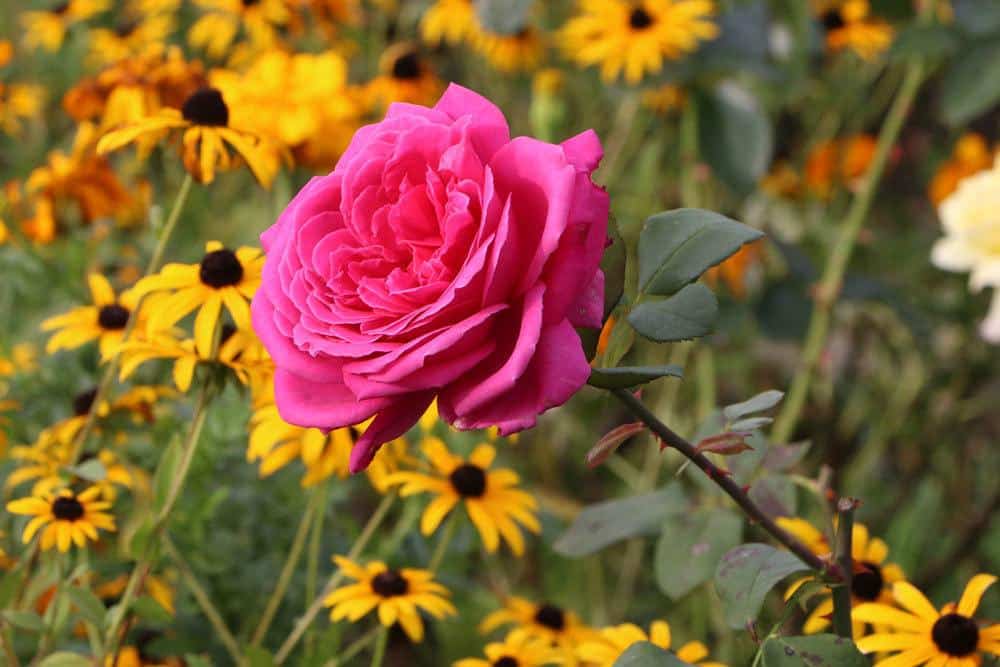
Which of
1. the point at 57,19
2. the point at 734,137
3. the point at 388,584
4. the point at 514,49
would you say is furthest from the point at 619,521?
the point at 57,19

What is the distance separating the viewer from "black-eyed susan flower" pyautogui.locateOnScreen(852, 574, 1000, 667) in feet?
2.09

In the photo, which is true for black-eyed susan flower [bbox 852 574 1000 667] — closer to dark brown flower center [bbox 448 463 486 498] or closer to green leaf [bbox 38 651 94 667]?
dark brown flower center [bbox 448 463 486 498]

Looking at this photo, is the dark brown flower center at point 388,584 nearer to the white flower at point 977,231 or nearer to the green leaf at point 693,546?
the green leaf at point 693,546

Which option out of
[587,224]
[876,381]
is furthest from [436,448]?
[876,381]

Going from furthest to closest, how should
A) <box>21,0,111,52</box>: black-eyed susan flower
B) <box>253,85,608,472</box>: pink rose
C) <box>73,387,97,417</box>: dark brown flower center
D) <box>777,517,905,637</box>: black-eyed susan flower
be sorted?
1. <box>21,0,111,52</box>: black-eyed susan flower
2. <box>73,387,97,417</box>: dark brown flower center
3. <box>777,517,905,637</box>: black-eyed susan flower
4. <box>253,85,608,472</box>: pink rose

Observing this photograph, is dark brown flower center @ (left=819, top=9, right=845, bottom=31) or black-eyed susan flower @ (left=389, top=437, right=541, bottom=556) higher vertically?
dark brown flower center @ (left=819, top=9, right=845, bottom=31)

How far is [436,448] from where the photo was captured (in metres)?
0.87

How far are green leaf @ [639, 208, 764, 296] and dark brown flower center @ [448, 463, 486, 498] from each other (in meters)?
0.35

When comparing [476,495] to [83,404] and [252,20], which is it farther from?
[252,20]

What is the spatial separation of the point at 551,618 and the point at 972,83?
76cm

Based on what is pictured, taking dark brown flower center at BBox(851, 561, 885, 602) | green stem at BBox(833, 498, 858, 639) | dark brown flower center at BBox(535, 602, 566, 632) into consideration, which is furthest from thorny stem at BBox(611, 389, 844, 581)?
dark brown flower center at BBox(535, 602, 566, 632)

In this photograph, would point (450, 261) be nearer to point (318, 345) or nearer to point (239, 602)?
point (318, 345)

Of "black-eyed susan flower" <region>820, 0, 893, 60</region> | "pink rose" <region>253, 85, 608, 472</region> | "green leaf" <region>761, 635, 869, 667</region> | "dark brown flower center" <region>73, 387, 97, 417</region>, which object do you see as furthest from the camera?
"black-eyed susan flower" <region>820, 0, 893, 60</region>

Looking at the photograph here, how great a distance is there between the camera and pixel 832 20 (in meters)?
1.59
